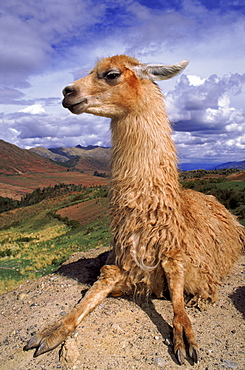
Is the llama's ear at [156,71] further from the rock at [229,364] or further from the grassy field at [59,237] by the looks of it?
the rock at [229,364]

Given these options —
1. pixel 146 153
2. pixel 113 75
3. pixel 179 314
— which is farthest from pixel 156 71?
pixel 179 314

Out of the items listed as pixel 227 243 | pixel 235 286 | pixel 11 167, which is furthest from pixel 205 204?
pixel 11 167

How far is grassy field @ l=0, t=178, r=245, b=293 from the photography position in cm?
1181

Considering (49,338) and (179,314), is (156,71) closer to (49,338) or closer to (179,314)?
(179,314)

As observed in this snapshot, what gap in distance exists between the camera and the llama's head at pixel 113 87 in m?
4.55

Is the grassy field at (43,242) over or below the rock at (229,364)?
below

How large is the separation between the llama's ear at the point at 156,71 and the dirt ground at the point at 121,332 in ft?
11.6

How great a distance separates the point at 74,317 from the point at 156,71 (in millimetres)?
3793

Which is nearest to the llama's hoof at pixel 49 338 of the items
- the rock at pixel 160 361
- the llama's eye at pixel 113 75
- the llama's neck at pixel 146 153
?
the rock at pixel 160 361

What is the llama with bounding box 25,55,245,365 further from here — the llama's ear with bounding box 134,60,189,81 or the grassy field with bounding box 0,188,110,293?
the grassy field with bounding box 0,188,110,293

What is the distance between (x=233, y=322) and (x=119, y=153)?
115 inches

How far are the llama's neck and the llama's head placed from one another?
0.71 feet

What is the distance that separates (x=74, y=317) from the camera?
396 cm

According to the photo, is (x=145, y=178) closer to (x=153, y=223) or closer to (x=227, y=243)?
(x=153, y=223)
